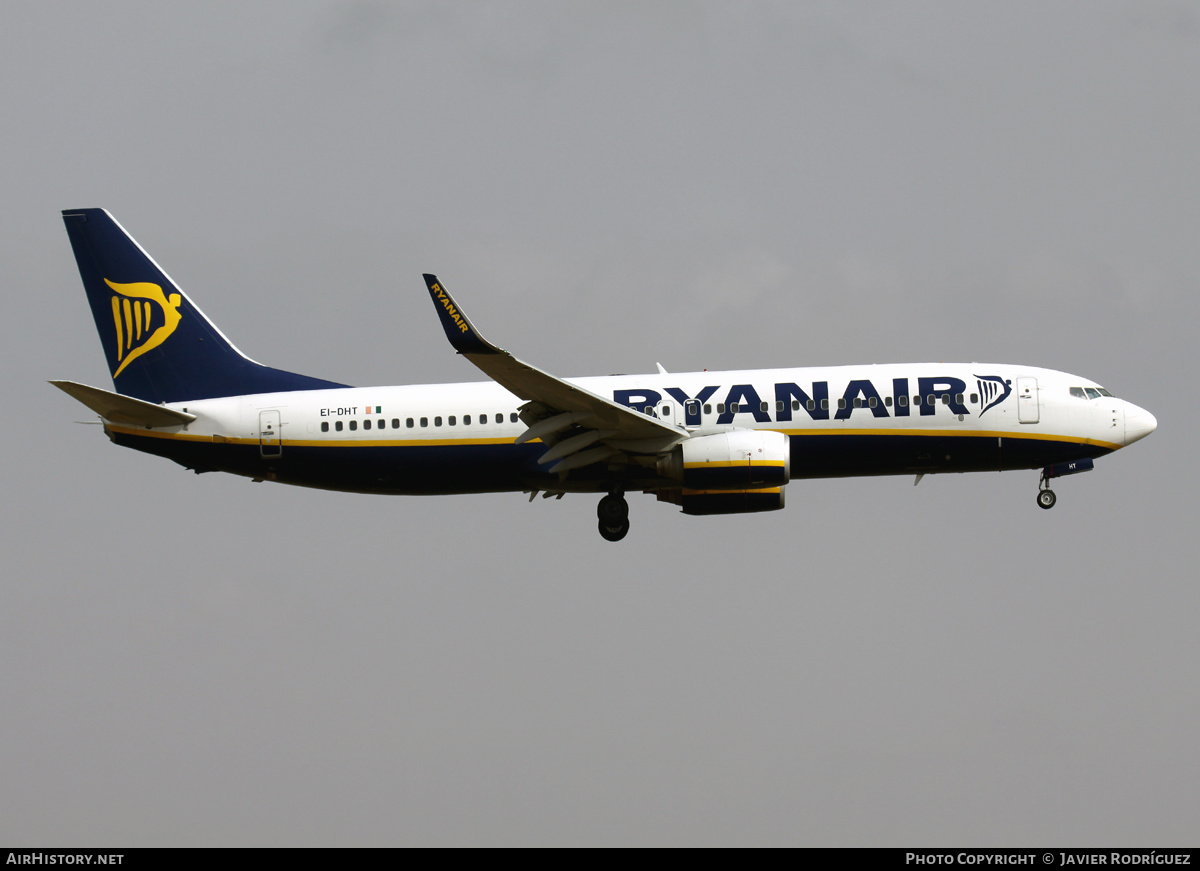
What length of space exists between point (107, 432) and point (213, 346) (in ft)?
13.7

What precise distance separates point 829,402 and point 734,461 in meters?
3.39

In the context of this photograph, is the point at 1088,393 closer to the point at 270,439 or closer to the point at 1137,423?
the point at 1137,423

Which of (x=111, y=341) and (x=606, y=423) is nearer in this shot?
(x=606, y=423)

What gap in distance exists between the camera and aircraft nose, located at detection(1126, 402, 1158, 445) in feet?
135

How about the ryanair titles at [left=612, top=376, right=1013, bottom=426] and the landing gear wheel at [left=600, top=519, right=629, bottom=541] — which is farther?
the landing gear wheel at [left=600, top=519, right=629, bottom=541]

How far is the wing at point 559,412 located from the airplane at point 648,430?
2.6 inches

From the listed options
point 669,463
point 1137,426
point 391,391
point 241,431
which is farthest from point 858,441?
point 241,431

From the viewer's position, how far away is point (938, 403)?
3991 cm

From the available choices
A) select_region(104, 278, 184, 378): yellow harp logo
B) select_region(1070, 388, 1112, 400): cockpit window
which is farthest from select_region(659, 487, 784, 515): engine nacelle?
select_region(104, 278, 184, 378): yellow harp logo

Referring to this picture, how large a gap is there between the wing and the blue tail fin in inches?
289

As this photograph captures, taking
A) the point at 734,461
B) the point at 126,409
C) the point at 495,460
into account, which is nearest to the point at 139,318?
the point at 126,409

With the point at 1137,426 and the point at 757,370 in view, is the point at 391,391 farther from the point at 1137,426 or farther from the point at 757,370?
the point at 1137,426

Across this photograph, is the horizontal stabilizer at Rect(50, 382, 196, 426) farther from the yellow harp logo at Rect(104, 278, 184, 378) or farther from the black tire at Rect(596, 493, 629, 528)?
the black tire at Rect(596, 493, 629, 528)

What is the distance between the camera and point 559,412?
127 feet
